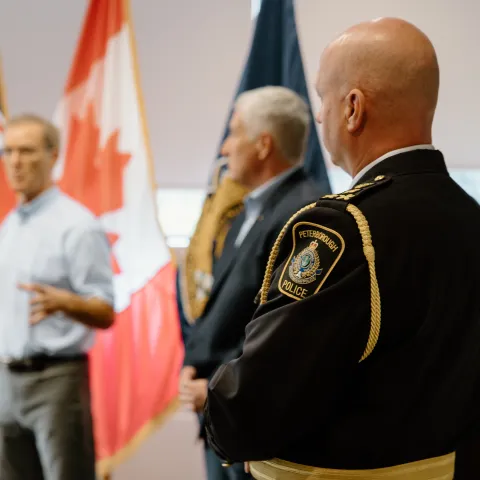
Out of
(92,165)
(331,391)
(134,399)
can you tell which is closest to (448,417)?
(331,391)

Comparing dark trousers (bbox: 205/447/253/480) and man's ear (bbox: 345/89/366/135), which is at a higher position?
man's ear (bbox: 345/89/366/135)

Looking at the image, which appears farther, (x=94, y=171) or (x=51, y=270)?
(x=94, y=171)

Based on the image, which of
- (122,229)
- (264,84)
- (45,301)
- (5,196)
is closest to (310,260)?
(45,301)

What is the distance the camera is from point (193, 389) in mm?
1694

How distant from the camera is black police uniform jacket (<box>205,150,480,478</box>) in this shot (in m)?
0.83

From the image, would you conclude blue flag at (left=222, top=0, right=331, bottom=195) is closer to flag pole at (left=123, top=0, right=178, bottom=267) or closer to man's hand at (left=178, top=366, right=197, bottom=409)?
flag pole at (left=123, top=0, right=178, bottom=267)

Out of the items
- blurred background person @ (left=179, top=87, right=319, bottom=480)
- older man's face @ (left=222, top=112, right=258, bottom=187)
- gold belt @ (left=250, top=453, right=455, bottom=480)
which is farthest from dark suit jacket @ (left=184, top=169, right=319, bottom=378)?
gold belt @ (left=250, top=453, right=455, bottom=480)

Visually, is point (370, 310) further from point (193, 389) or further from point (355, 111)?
point (193, 389)

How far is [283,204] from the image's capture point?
167 centimetres

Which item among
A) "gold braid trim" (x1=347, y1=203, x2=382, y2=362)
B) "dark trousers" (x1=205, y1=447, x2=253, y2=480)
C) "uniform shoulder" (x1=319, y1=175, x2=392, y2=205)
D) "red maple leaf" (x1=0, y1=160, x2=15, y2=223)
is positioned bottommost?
"dark trousers" (x1=205, y1=447, x2=253, y2=480)

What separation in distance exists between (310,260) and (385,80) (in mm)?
253

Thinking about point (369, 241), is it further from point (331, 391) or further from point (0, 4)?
point (0, 4)

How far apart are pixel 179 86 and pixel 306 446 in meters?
2.23

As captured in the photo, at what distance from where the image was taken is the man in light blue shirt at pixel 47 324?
195cm
